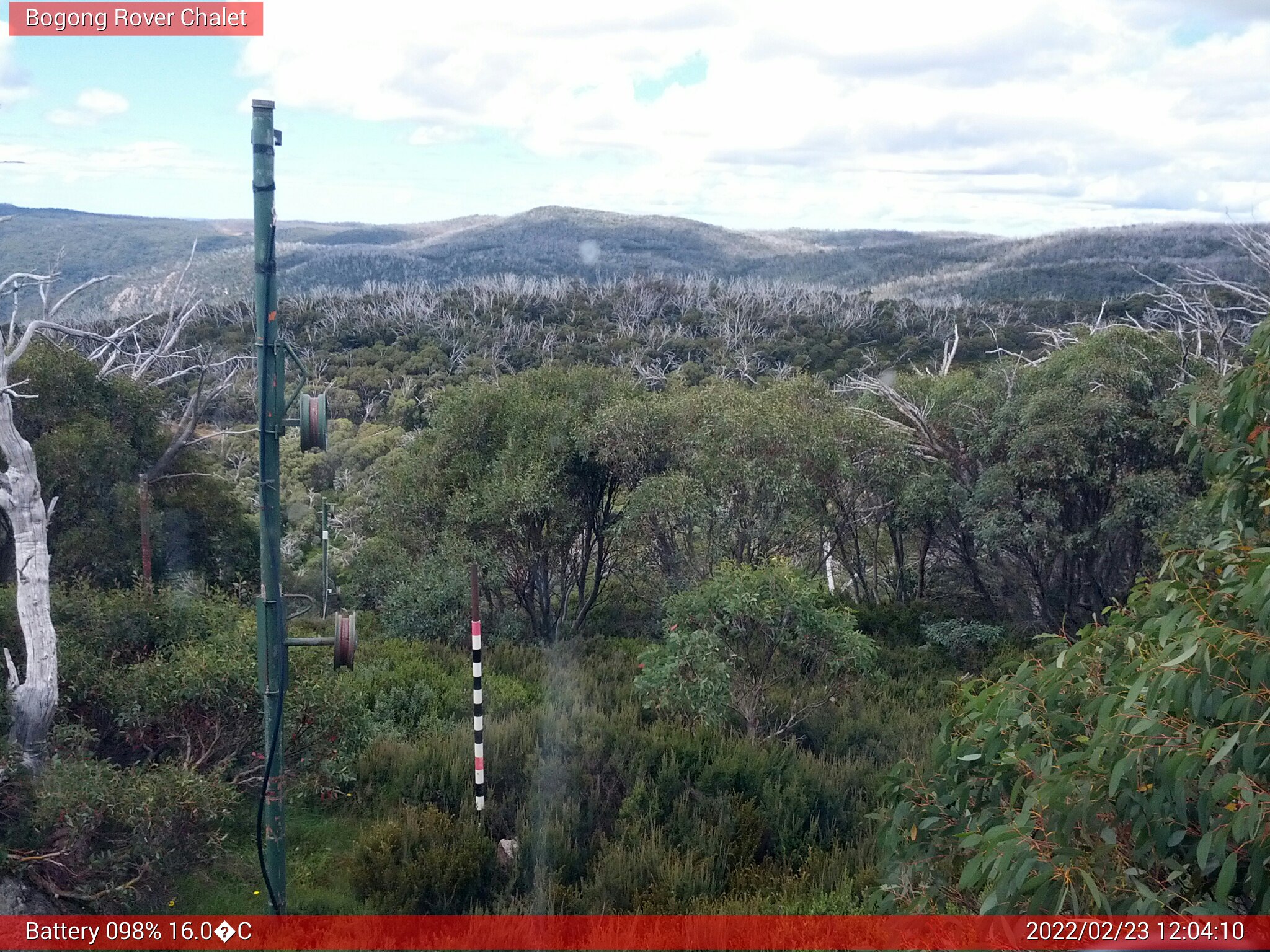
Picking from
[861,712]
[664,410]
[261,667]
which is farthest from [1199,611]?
[664,410]

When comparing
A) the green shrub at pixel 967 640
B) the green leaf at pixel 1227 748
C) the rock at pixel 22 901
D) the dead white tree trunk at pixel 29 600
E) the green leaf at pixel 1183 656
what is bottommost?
the green shrub at pixel 967 640

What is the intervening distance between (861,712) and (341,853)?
4989 millimetres

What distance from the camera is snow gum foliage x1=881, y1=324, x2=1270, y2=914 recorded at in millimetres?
2717

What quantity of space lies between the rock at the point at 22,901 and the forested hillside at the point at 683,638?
0.26 ft

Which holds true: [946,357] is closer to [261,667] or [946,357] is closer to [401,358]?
[261,667]

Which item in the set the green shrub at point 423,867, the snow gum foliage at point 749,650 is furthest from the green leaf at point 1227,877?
the snow gum foliage at point 749,650

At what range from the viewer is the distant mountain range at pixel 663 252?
43312 mm

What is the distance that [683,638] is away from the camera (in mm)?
8328

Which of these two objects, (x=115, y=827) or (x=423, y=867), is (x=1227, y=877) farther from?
(x=115, y=827)

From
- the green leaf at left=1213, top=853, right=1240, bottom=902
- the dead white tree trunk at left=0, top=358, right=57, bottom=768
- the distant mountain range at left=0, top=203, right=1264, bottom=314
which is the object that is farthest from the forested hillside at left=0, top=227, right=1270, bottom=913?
the distant mountain range at left=0, top=203, right=1264, bottom=314

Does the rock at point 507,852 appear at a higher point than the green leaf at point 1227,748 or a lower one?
lower

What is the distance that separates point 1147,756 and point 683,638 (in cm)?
551

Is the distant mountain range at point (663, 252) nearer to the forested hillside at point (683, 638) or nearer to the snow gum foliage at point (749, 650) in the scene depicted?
the forested hillside at point (683, 638)

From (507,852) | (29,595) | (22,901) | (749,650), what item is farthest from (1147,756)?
(29,595)
